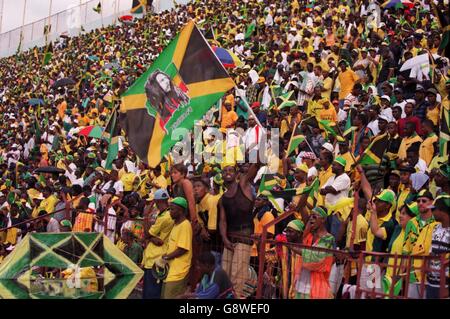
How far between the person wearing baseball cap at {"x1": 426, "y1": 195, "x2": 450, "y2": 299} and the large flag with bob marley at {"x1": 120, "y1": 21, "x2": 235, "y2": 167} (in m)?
2.93

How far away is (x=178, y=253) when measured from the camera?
28.0 feet

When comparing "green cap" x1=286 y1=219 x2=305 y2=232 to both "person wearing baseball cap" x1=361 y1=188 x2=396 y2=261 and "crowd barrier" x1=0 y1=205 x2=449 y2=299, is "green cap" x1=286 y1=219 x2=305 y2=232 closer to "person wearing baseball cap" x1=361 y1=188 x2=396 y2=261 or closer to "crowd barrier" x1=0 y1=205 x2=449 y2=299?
"crowd barrier" x1=0 y1=205 x2=449 y2=299

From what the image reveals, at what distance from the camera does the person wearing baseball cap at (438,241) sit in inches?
256

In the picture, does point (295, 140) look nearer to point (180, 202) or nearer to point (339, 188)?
point (339, 188)

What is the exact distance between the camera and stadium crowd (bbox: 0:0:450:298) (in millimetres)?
8383

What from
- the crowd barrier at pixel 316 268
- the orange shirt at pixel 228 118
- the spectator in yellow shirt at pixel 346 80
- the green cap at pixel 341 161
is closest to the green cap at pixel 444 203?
the crowd barrier at pixel 316 268

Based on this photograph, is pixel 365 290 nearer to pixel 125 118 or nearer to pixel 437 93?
pixel 125 118

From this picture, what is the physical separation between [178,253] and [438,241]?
8.20 ft

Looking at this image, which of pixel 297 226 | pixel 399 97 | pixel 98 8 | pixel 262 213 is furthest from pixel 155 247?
pixel 98 8

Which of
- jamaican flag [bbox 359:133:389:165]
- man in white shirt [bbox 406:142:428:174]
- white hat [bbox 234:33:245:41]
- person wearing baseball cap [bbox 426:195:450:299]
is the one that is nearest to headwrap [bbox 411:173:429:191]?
man in white shirt [bbox 406:142:428:174]

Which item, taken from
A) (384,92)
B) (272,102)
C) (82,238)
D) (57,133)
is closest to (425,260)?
(82,238)

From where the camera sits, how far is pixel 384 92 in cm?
1394

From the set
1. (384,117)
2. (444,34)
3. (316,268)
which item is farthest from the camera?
(384,117)

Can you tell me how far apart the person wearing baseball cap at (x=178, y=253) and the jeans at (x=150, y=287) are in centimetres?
18
